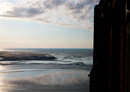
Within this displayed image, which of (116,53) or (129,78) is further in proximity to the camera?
(116,53)

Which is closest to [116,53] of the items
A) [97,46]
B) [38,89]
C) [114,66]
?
[114,66]

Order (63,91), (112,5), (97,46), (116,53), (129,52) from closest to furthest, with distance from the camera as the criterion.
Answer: (129,52)
(116,53)
(112,5)
(97,46)
(63,91)

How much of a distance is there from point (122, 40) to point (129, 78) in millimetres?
510

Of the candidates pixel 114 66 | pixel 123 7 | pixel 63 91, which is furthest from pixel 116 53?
pixel 63 91

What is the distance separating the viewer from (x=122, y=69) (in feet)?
7.66

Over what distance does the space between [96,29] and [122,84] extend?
298 centimetres

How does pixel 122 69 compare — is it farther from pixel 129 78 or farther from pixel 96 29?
pixel 96 29

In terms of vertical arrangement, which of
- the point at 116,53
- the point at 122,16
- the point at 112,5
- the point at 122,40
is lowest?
the point at 116,53

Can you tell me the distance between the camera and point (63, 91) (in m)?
18.7

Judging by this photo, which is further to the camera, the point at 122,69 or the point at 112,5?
the point at 112,5

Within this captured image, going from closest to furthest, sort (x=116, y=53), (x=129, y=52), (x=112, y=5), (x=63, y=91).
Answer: (x=129, y=52) → (x=116, y=53) → (x=112, y=5) → (x=63, y=91)

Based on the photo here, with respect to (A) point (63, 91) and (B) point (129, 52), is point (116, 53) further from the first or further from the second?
(A) point (63, 91)

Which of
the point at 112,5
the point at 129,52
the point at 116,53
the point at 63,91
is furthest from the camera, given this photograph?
the point at 63,91

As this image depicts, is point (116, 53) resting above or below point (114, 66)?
above
